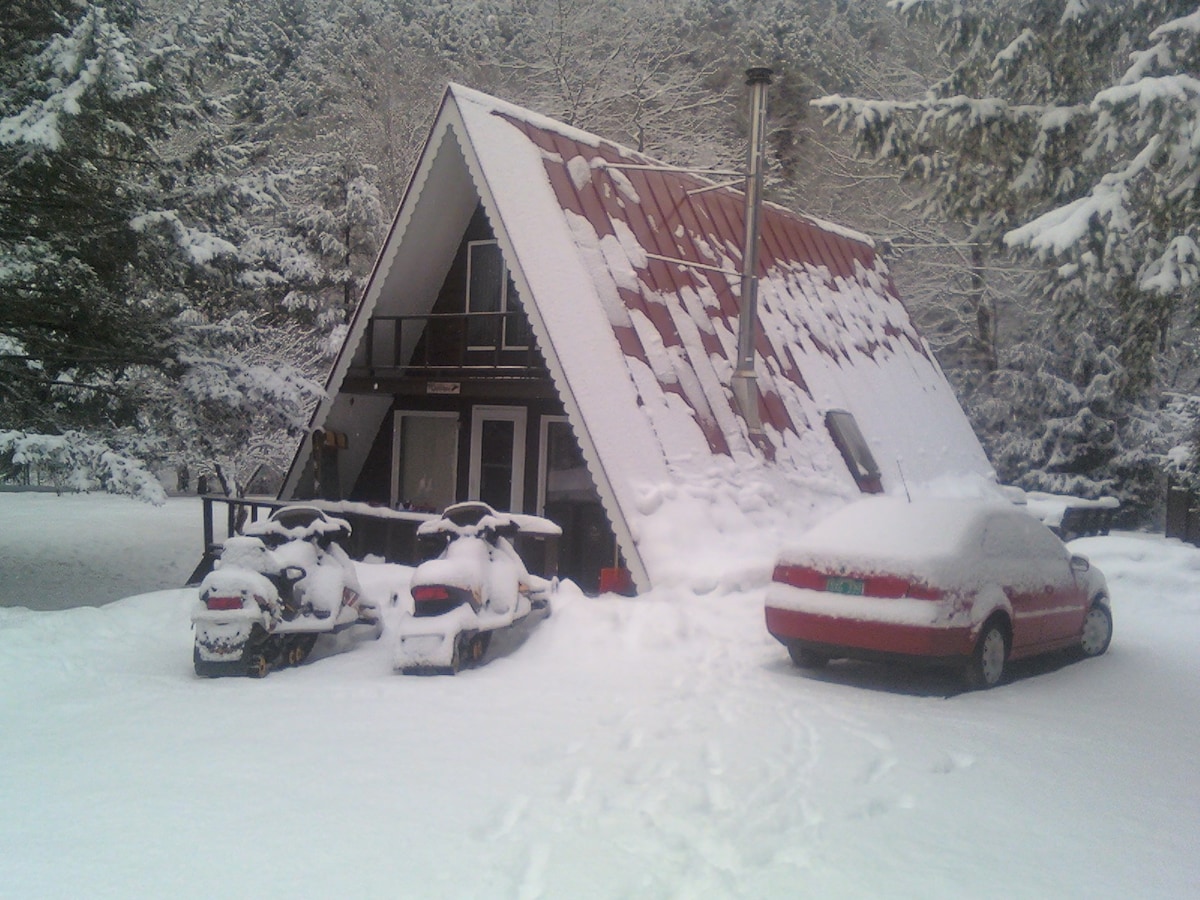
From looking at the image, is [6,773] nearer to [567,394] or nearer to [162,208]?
[567,394]

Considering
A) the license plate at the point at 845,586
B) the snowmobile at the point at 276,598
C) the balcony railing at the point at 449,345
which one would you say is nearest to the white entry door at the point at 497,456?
the balcony railing at the point at 449,345

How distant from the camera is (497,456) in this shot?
1583 cm

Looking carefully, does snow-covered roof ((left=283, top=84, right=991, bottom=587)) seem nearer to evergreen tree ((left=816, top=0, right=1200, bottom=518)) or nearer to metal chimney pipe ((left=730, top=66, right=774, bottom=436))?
metal chimney pipe ((left=730, top=66, right=774, bottom=436))

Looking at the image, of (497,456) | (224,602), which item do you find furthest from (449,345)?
(224,602)

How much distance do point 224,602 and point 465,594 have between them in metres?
1.92

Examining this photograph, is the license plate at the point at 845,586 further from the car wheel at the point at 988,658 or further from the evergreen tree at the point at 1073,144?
the evergreen tree at the point at 1073,144

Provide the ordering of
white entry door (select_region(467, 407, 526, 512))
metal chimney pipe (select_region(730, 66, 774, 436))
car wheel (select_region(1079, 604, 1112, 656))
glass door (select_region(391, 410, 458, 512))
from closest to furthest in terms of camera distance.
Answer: car wheel (select_region(1079, 604, 1112, 656)) < metal chimney pipe (select_region(730, 66, 774, 436)) < white entry door (select_region(467, 407, 526, 512)) < glass door (select_region(391, 410, 458, 512))

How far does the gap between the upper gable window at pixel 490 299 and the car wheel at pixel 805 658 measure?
7.37 m

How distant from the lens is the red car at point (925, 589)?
823 cm

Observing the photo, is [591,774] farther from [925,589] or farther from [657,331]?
[657,331]

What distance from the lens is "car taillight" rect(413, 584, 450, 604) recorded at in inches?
347

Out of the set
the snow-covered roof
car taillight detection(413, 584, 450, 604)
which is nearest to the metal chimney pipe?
the snow-covered roof

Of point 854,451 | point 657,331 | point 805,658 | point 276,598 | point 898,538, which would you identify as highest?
point 657,331

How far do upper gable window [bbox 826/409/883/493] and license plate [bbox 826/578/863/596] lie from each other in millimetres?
6995
